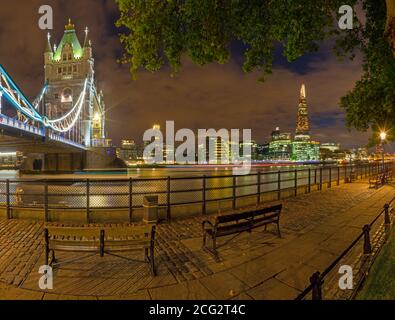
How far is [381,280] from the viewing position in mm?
4121

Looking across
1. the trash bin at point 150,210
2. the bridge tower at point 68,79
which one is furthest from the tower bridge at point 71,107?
→ the trash bin at point 150,210

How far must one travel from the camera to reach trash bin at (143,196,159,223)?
7.76 m

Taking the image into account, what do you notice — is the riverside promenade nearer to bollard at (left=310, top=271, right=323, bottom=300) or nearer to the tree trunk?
bollard at (left=310, top=271, right=323, bottom=300)

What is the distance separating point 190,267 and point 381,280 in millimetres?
3132

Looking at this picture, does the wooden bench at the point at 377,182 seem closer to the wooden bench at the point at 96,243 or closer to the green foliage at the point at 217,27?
the green foliage at the point at 217,27

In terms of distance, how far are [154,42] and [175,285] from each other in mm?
5485

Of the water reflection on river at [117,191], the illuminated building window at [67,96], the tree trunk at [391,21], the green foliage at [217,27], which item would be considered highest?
the illuminated building window at [67,96]

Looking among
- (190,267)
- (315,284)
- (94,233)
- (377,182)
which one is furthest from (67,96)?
(315,284)

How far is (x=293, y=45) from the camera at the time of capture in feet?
20.0

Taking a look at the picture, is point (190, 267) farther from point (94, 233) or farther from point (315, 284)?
point (315, 284)

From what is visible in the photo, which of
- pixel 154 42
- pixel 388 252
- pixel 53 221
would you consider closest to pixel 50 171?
pixel 53 221

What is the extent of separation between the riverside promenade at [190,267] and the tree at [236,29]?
4.55m

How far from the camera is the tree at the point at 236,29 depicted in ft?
19.7
